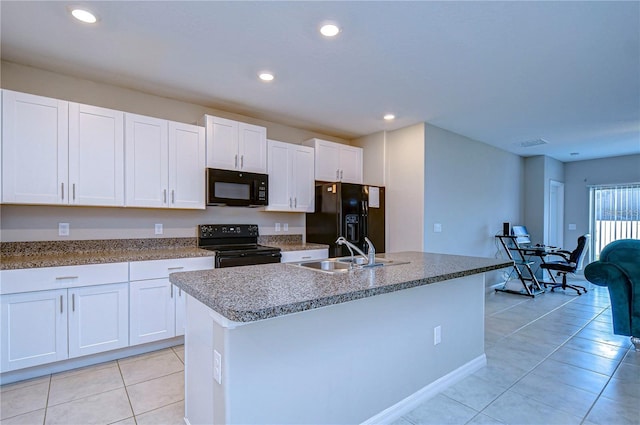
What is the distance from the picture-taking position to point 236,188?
353cm

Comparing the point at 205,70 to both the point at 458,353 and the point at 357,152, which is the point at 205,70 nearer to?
the point at 357,152

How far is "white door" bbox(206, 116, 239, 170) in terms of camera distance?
11.1 ft

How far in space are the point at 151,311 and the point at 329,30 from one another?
267 cm

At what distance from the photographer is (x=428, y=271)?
1.91 meters

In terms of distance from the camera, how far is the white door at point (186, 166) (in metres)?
3.19

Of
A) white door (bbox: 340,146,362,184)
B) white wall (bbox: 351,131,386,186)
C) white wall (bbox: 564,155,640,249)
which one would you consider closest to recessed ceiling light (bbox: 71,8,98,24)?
white door (bbox: 340,146,362,184)

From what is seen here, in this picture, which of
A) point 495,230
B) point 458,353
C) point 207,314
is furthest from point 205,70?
point 495,230

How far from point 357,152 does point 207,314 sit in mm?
3682

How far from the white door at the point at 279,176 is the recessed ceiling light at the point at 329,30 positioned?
A: 1841 mm

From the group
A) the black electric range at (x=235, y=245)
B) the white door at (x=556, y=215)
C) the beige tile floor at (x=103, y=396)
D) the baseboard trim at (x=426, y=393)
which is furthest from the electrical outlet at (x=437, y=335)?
the white door at (x=556, y=215)

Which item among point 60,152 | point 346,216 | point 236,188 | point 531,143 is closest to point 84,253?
point 60,152

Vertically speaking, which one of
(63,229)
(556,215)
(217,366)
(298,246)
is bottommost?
(217,366)

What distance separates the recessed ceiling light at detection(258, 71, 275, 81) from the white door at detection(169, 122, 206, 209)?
92cm

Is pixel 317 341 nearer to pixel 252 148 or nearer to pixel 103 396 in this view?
pixel 103 396
